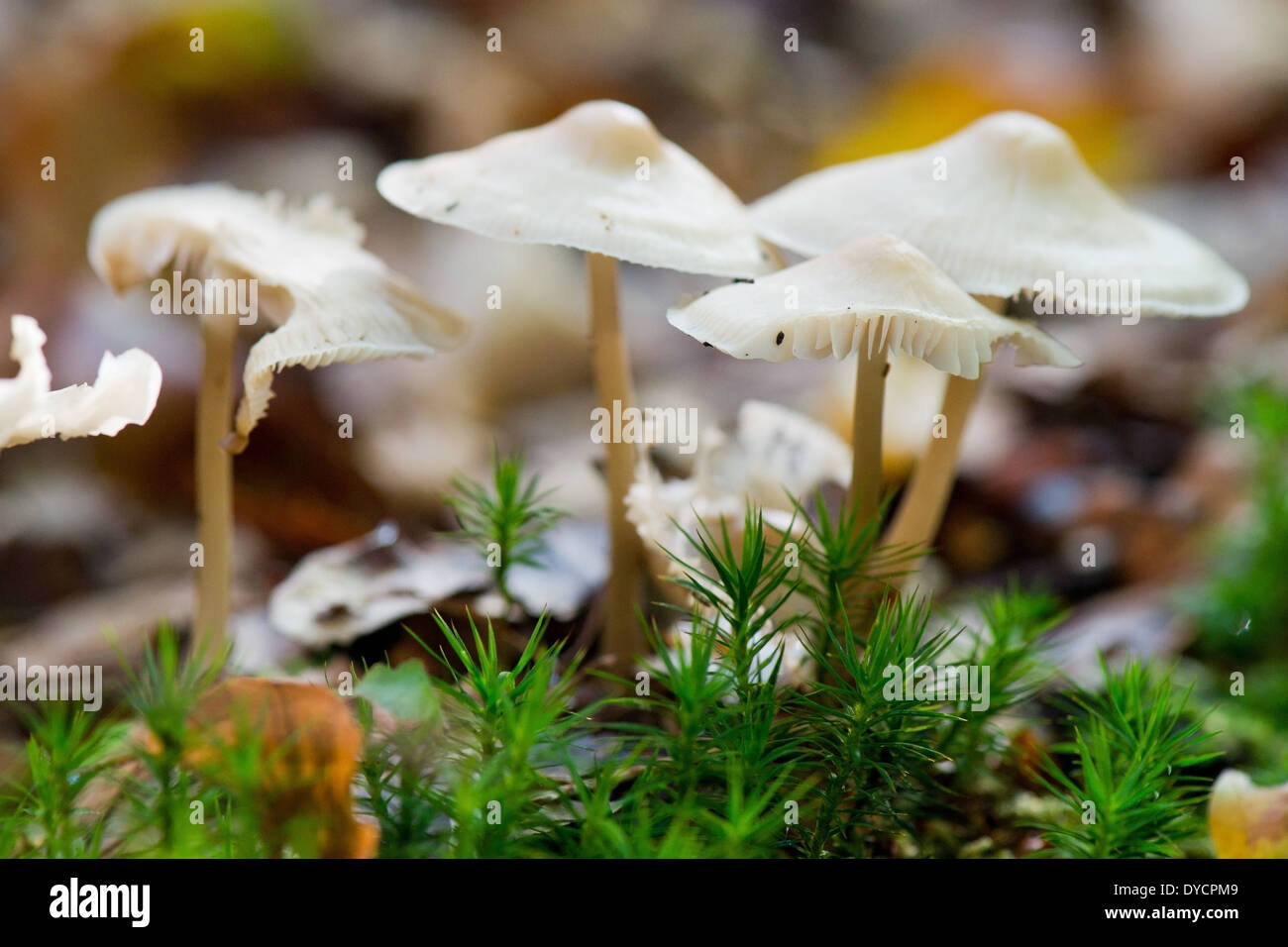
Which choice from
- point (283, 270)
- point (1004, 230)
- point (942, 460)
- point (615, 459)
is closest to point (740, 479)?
point (615, 459)

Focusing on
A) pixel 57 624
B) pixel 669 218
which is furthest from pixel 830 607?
pixel 57 624

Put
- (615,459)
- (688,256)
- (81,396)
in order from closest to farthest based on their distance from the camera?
(81,396), (688,256), (615,459)

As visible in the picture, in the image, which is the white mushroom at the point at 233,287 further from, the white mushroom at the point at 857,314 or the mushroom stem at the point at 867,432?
the mushroom stem at the point at 867,432

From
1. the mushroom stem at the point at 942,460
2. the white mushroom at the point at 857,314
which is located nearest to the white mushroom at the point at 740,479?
the mushroom stem at the point at 942,460

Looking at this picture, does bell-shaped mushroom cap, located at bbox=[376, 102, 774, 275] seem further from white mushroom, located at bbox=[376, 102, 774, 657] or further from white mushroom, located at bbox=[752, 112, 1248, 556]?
white mushroom, located at bbox=[752, 112, 1248, 556]

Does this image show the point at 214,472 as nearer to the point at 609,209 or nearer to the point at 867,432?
the point at 609,209

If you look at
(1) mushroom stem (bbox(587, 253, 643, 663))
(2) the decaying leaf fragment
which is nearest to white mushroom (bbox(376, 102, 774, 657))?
(1) mushroom stem (bbox(587, 253, 643, 663))
